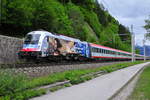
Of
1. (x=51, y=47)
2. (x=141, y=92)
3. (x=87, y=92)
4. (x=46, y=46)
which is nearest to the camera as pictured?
(x=87, y=92)

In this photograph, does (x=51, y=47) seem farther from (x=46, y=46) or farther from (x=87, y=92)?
(x=87, y=92)

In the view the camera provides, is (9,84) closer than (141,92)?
Yes

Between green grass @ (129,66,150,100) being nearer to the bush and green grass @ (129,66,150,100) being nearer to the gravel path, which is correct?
the gravel path

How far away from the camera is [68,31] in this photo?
53.3 metres

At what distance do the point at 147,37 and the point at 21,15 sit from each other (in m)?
18.1

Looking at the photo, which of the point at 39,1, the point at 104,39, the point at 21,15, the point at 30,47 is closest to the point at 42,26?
the point at 39,1

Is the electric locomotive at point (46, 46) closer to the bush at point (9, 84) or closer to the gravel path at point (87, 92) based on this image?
the gravel path at point (87, 92)

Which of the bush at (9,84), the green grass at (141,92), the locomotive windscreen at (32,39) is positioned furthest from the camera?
the locomotive windscreen at (32,39)

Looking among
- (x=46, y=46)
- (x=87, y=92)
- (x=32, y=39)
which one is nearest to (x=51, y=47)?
(x=46, y=46)

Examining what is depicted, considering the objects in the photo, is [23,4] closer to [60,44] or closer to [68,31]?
[60,44]

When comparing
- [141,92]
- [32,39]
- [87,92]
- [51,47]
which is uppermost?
[32,39]

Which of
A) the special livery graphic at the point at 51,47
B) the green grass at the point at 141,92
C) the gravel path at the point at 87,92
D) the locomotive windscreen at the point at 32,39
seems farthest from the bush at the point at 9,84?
the locomotive windscreen at the point at 32,39

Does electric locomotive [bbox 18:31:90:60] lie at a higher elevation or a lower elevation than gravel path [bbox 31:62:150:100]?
higher

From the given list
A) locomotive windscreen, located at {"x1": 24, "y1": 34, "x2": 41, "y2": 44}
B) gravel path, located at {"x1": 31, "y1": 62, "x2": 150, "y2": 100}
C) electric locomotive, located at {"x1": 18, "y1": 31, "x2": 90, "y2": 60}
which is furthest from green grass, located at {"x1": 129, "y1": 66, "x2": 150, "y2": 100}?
locomotive windscreen, located at {"x1": 24, "y1": 34, "x2": 41, "y2": 44}
